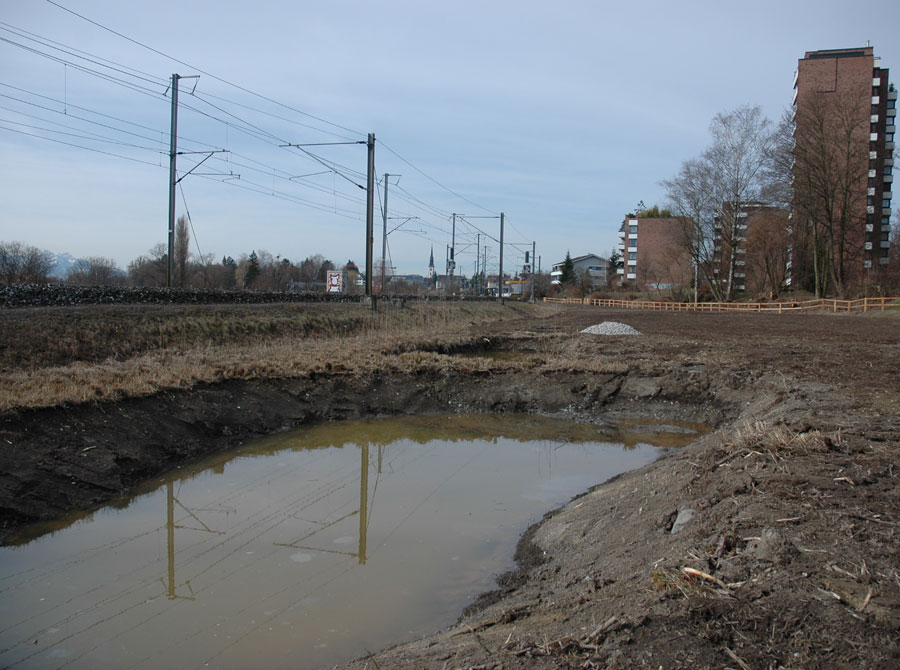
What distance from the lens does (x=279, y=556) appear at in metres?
6.51

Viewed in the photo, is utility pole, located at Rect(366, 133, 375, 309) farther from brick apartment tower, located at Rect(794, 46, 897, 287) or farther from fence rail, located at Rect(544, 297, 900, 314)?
brick apartment tower, located at Rect(794, 46, 897, 287)

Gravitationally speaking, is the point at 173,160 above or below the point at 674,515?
above

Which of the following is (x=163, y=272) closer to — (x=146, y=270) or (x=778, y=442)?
(x=146, y=270)

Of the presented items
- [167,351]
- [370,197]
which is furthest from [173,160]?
[167,351]

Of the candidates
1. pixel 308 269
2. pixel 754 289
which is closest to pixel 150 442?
pixel 754 289

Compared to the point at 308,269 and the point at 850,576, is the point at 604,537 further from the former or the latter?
the point at 308,269

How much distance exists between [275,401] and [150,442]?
3.43m

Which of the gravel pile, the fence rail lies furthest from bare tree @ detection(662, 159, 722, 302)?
the gravel pile

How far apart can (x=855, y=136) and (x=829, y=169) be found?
17.5 metres

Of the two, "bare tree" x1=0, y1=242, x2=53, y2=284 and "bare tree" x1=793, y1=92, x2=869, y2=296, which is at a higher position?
"bare tree" x1=793, y1=92, x2=869, y2=296

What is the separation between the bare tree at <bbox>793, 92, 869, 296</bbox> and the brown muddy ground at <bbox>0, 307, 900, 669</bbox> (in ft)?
152

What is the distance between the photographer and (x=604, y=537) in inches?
239

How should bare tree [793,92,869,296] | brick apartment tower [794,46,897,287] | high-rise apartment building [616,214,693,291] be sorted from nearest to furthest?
bare tree [793,92,869,296] → brick apartment tower [794,46,897,287] → high-rise apartment building [616,214,693,291]

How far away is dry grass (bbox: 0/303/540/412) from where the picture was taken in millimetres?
10703
